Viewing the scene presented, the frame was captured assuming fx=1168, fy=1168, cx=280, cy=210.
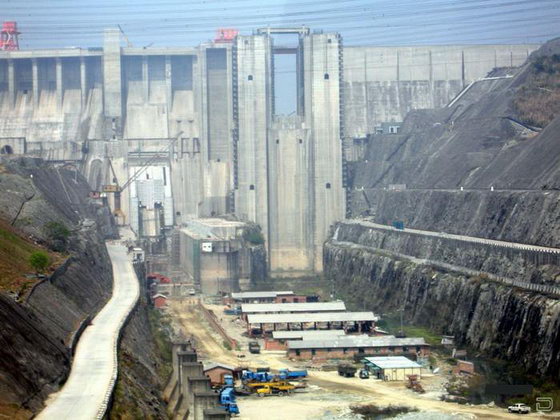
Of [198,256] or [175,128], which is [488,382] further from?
[175,128]

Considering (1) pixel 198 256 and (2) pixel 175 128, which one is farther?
(2) pixel 175 128

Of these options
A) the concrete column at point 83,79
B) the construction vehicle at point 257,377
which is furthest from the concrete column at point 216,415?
the concrete column at point 83,79

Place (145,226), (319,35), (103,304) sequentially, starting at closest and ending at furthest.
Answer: (103,304) < (319,35) < (145,226)

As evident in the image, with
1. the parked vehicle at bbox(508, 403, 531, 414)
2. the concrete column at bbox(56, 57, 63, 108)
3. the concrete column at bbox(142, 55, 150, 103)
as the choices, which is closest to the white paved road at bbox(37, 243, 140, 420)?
the parked vehicle at bbox(508, 403, 531, 414)

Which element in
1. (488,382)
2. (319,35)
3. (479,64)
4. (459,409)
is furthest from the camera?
(479,64)

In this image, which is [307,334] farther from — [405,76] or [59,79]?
[405,76]

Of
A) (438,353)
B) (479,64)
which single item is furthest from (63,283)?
(479,64)

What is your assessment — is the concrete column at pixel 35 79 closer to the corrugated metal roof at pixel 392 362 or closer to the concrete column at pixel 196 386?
the corrugated metal roof at pixel 392 362
